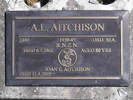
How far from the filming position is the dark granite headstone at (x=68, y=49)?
19.5ft

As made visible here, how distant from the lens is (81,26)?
5973 mm

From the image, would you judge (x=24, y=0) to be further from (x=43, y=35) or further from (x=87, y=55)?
(x=87, y=55)

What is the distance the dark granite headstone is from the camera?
5.94 meters

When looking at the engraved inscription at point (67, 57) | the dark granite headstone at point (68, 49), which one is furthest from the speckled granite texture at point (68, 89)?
the engraved inscription at point (67, 57)

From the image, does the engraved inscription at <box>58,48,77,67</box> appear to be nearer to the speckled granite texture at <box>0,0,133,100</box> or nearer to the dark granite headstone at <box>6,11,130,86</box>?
the dark granite headstone at <box>6,11,130,86</box>

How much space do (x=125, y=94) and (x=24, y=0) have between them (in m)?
1.81

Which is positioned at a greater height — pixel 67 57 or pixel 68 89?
pixel 67 57

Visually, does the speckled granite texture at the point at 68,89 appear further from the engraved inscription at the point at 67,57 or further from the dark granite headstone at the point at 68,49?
the engraved inscription at the point at 67,57

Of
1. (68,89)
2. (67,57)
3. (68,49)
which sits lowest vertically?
(68,89)

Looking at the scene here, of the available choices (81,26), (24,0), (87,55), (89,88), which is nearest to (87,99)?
(89,88)

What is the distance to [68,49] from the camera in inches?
235

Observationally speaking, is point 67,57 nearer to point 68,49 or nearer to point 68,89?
point 68,49

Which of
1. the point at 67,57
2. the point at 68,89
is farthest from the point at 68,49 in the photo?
the point at 68,89

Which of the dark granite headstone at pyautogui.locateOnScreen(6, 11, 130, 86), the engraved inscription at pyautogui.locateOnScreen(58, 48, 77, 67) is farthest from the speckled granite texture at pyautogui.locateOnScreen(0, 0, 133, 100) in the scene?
the engraved inscription at pyautogui.locateOnScreen(58, 48, 77, 67)
